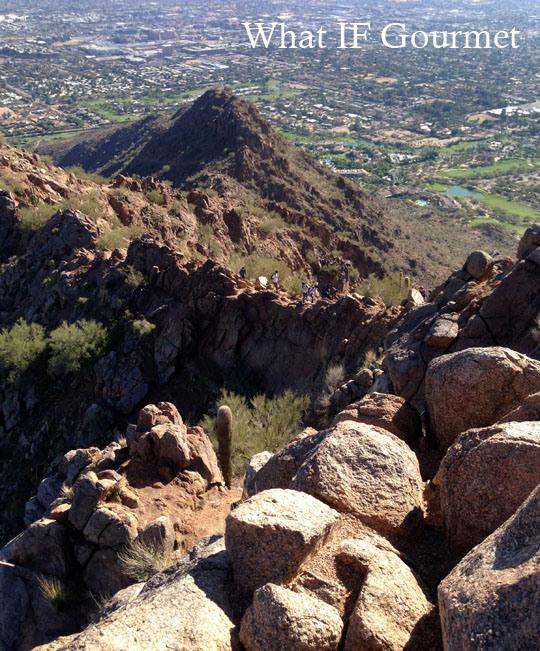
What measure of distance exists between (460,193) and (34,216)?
98641 millimetres

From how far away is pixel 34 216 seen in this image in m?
38.1

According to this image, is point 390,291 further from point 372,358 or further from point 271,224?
point 372,358

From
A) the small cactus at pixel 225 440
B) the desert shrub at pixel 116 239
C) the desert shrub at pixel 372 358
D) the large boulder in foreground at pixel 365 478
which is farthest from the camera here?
the desert shrub at pixel 116 239

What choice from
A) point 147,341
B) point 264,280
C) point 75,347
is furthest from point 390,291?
→ point 75,347

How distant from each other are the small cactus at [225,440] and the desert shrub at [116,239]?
18129 millimetres

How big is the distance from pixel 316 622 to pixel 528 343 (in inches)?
404

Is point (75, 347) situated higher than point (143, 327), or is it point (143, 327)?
point (143, 327)

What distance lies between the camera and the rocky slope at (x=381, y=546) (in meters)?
6.46

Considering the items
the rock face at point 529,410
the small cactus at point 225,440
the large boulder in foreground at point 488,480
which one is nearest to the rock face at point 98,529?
the small cactus at point 225,440

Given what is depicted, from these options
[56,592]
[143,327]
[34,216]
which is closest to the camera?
[56,592]

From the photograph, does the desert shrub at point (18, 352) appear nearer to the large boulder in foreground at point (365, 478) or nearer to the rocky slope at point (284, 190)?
the rocky slope at point (284, 190)

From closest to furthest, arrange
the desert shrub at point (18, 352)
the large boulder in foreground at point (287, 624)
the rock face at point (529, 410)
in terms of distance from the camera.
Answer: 1. the large boulder in foreground at point (287, 624)
2. the rock face at point (529, 410)
3. the desert shrub at point (18, 352)

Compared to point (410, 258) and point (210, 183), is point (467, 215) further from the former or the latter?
point (210, 183)

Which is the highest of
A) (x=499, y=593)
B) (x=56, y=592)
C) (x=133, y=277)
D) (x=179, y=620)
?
(x=499, y=593)
